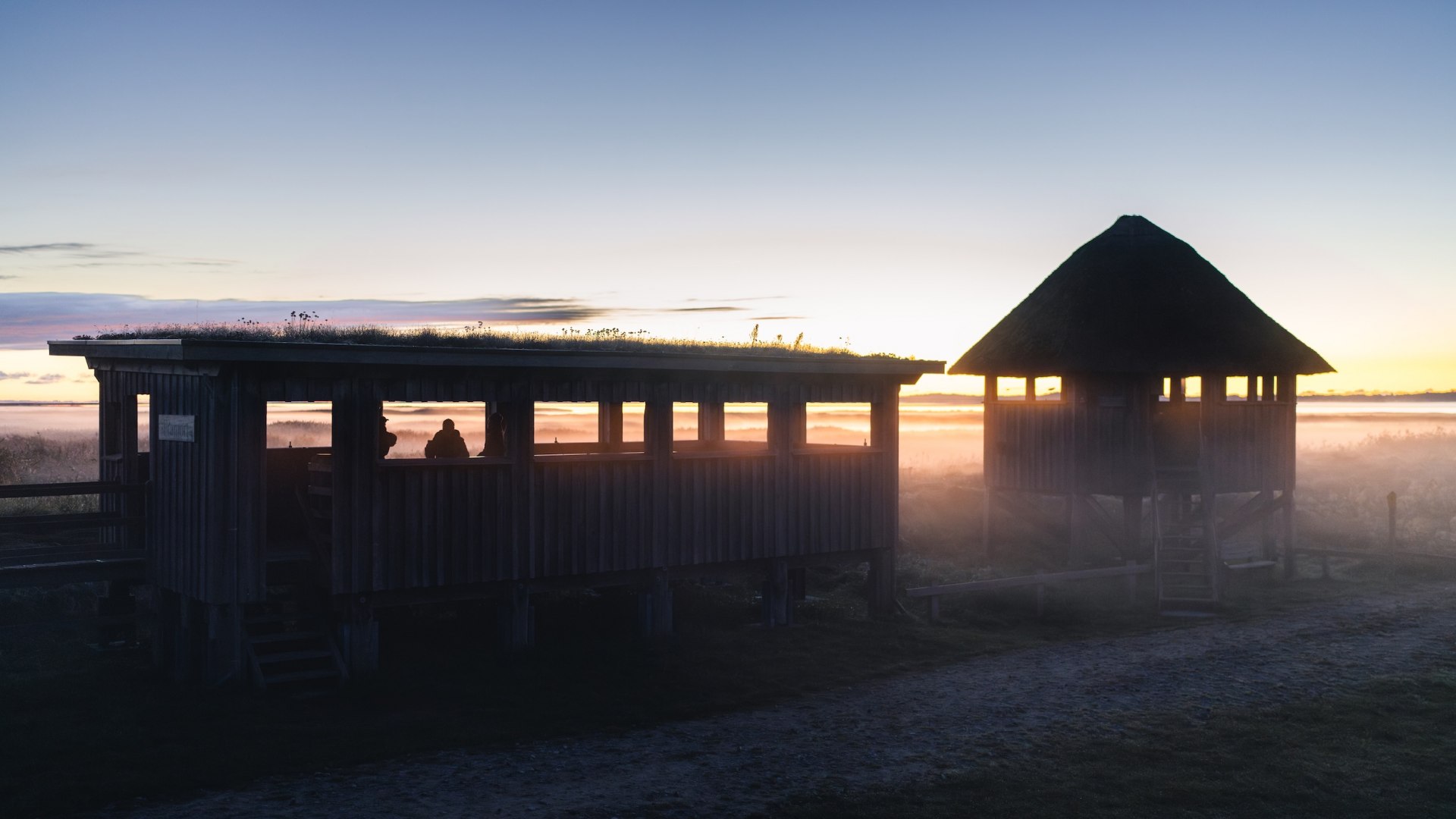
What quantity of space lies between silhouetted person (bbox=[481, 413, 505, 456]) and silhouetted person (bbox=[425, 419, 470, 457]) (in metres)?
0.59

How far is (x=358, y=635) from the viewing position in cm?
1584

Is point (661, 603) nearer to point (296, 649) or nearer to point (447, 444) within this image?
point (447, 444)

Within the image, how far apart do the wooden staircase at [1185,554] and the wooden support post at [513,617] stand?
511 inches

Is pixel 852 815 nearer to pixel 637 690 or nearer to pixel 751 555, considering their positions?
pixel 637 690

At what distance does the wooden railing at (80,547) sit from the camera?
50.9ft

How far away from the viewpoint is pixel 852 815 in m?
10.8

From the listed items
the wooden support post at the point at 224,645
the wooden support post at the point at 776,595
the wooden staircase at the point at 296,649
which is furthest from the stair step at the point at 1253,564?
the wooden support post at the point at 224,645

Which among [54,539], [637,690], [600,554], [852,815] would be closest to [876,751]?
[852,815]

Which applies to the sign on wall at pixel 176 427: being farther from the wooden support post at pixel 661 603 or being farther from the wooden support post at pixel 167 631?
the wooden support post at pixel 661 603

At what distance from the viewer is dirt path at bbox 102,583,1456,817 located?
1117 cm

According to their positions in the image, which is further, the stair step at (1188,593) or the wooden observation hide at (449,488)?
the stair step at (1188,593)

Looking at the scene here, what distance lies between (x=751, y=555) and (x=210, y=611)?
325 inches

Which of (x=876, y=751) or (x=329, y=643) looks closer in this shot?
(x=876, y=751)

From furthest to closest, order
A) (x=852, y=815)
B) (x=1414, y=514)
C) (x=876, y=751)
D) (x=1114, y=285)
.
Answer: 1. (x=1414, y=514)
2. (x=1114, y=285)
3. (x=876, y=751)
4. (x=852, y=815)
